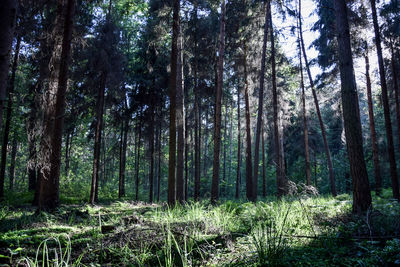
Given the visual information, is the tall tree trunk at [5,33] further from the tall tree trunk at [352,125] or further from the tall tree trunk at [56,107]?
the tall tree trunk at [352,125]

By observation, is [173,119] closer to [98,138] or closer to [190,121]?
[98,138]

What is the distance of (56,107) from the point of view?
756 cm

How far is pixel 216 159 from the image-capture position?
10.4 m

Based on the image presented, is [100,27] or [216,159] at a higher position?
[100,27]

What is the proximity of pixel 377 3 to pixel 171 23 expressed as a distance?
9839mm

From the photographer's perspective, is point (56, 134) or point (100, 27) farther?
point (100, 27)

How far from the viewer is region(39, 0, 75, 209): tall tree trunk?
23.8 ft

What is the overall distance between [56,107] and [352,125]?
28.3ft

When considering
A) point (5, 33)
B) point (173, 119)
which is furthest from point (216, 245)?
point (173, 119)

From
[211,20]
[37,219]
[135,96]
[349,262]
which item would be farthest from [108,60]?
[349,262]

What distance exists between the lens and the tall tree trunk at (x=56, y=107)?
7242 millimetres

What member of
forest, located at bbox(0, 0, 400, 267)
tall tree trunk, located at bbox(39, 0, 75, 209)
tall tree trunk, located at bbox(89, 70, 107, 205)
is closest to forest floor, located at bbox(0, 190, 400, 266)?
forest, located at bbox(0, 0, 400, 267)

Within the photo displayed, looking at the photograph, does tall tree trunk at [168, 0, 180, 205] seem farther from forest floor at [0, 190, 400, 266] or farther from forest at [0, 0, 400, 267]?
forest floor at [0, 190, 400, 266]

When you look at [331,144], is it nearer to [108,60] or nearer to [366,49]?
[366,49]
